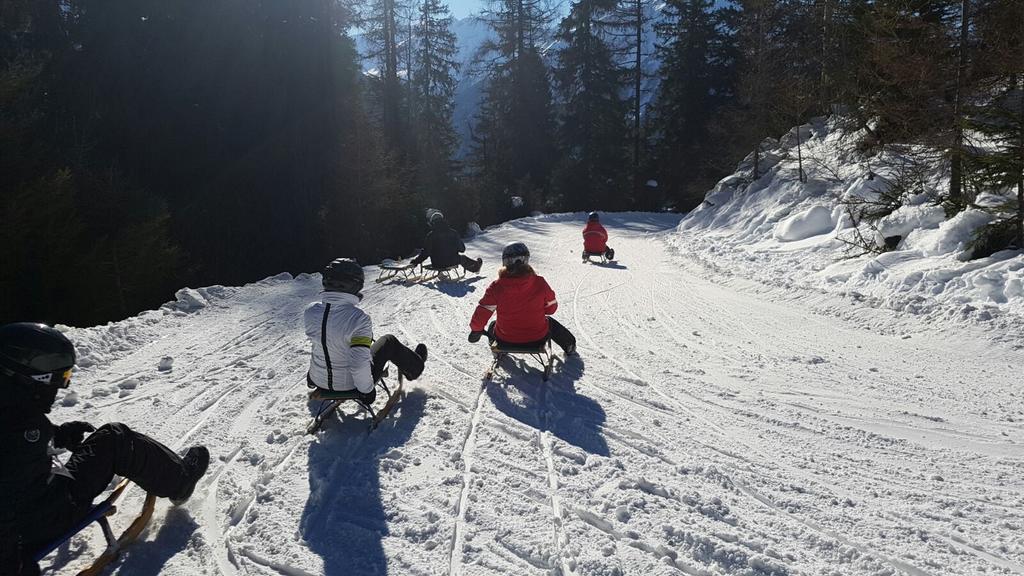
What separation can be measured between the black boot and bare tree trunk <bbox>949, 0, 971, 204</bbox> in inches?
439

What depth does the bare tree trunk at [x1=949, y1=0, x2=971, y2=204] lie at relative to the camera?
952cm

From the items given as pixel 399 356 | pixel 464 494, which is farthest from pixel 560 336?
pixel 464 494

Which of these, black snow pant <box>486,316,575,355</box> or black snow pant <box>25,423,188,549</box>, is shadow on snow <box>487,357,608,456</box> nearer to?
black snow pant <box>486,316,575,355</box>

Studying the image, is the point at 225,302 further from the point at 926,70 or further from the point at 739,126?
the point at 739,126

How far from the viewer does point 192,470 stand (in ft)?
12.0

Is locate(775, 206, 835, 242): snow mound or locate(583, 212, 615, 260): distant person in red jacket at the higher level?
locate(775, 206, 835, 242): snow mound

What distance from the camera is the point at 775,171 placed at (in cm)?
1941

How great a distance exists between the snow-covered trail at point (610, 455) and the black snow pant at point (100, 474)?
34cm

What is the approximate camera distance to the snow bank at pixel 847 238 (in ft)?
25.2

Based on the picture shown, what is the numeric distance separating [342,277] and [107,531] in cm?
220

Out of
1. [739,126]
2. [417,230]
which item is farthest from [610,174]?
[417,230]

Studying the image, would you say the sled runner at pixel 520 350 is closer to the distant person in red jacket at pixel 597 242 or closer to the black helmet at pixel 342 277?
the black helmet at pixel 342 277

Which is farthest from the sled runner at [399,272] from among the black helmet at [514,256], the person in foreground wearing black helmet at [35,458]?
the person in foreground wearing black helmet at [35,458]

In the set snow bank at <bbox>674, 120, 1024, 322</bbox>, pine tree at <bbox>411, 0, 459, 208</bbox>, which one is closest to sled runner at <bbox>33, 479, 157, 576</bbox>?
snow bank at <bbox>674, 120, 1024, 322</bbox>
